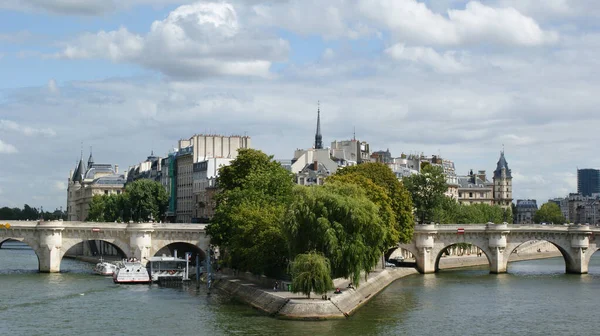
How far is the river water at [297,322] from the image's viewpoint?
51.2 metres

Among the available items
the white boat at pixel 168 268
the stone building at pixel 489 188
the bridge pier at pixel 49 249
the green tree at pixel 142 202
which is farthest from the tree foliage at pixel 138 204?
the stone building at pixel 489 188

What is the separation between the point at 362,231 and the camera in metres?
59.6

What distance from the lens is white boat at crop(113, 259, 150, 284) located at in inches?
3100

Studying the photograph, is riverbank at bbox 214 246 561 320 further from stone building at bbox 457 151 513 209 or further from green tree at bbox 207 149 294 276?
stone building at bbox 457 151 513 209

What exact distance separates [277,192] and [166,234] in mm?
13243

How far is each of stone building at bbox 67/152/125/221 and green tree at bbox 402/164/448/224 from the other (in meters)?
69.6

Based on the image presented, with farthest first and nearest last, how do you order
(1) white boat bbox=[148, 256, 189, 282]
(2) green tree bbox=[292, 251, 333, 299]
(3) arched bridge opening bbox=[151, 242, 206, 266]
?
(3) arched bridge opening bbox=[151, 242, 206, 266] < (1) white boat bbox=[148, 256, 189, 282] < (2) green tree bbox=[292, 251, 333, 299]

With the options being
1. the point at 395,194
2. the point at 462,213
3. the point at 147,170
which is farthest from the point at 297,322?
the point at 147,170

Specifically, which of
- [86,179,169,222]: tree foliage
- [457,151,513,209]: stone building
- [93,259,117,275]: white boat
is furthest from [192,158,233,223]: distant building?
[457,151,513,209]: stone building

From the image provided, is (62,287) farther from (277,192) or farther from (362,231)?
(362,231)

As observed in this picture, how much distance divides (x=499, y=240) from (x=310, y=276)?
42.1m

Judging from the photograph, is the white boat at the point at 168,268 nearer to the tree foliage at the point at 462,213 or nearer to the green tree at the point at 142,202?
the tree foliage at the point at 462,213

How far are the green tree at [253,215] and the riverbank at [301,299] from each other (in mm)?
1756

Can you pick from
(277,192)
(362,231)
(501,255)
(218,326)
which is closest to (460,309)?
(362,231)
